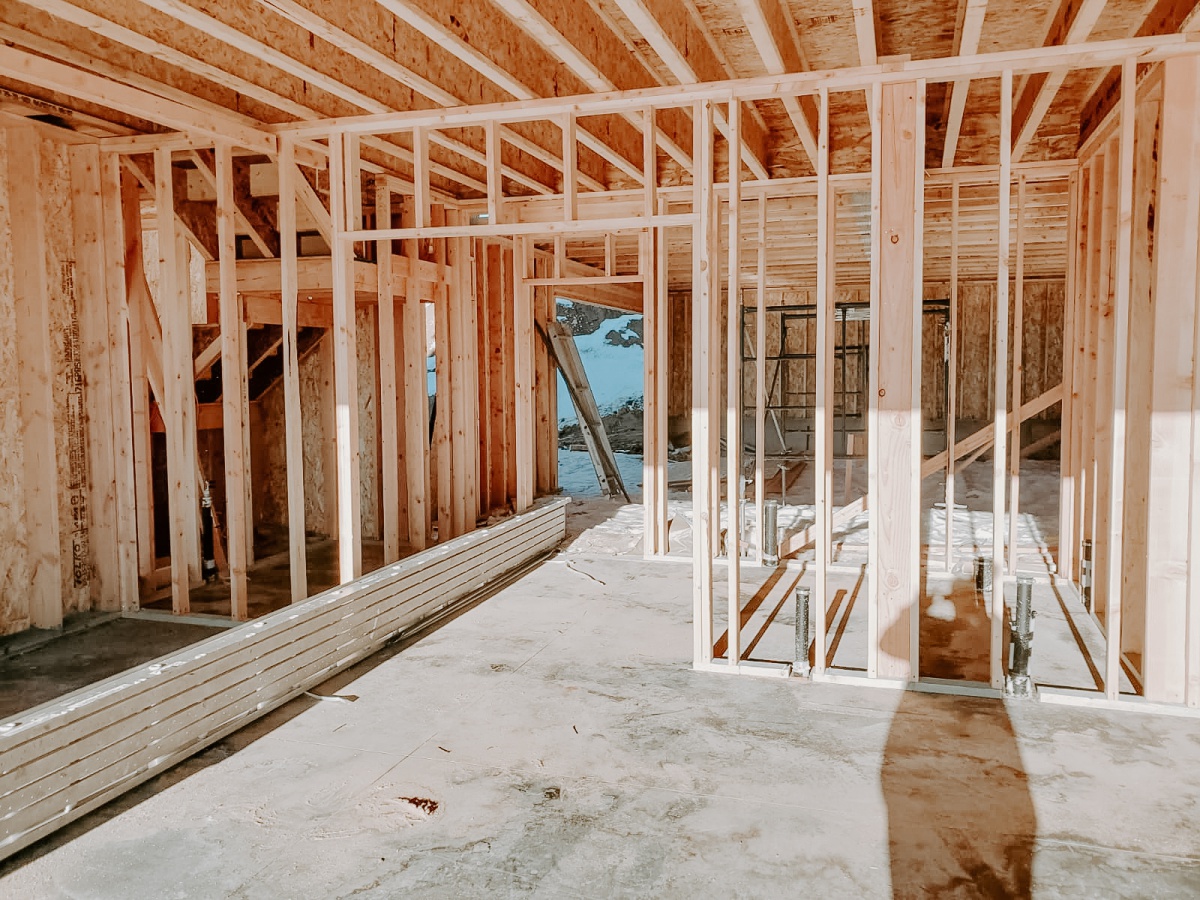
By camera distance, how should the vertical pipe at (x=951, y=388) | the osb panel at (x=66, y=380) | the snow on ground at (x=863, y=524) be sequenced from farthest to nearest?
the snow on ground at (x=863, y=524)
the vertical pipe at (x=951, y=388)
the osb panel at (x=66, y=380)

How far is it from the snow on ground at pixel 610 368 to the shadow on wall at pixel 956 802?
21.2 m

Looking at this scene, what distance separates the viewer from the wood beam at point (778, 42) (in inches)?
154

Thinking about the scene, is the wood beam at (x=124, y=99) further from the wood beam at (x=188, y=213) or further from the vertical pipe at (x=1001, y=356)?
the vertical pipe at (x=1001, y=356)

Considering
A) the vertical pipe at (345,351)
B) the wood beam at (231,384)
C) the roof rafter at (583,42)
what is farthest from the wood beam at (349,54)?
the wood beam at (231,384)

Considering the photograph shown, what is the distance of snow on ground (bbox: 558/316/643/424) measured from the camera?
88.1 ft

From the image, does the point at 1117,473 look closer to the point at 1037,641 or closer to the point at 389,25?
the point at 1037,641

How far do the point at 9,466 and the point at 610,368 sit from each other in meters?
25.0

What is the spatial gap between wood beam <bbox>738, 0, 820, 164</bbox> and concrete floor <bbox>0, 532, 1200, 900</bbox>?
3.03 meters

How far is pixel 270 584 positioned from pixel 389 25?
398cm

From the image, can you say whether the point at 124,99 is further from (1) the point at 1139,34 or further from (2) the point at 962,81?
(1) the point at 1139,34

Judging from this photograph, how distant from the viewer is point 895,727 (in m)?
3.62

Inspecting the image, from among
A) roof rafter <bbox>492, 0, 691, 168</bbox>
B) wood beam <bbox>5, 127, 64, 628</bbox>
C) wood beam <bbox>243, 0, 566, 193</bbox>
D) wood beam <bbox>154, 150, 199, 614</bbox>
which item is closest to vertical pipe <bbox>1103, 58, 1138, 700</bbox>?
roof rafter <bbox>492, 0, 691, 168</bbox>

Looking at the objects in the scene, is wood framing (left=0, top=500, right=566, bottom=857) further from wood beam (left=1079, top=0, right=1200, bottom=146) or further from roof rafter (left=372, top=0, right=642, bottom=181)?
wood beam (left=1079, top=0, right=1200, bottom=146)

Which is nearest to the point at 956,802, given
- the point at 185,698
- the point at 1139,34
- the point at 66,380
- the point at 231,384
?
the point at 185,698
